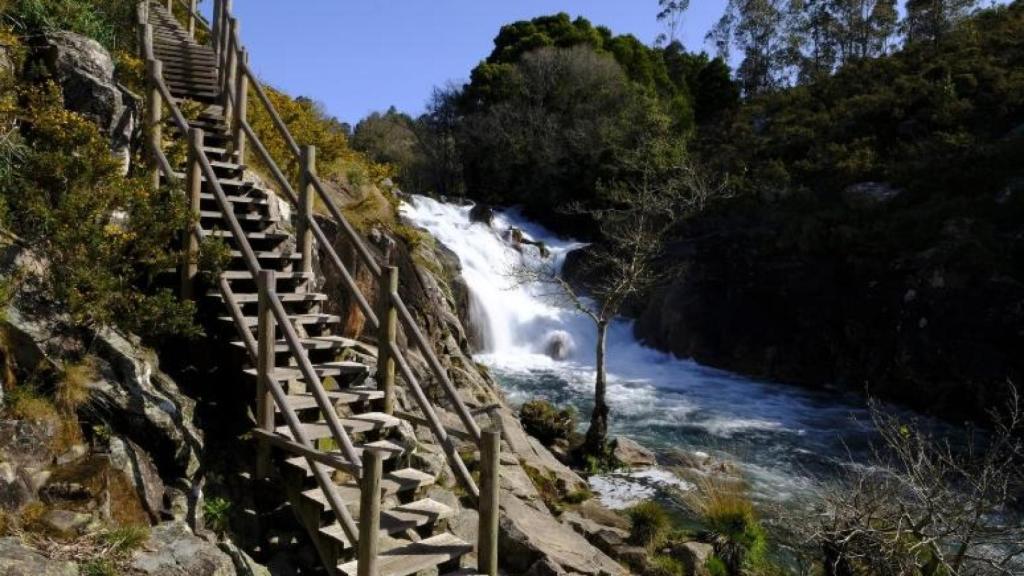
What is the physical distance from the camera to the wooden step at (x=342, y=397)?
6.70 meters

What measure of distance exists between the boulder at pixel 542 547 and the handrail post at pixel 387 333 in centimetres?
196

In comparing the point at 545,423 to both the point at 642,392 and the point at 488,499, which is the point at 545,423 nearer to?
the point at 642,392

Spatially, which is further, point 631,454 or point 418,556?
point 631,454

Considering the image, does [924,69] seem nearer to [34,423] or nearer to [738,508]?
[738,508]

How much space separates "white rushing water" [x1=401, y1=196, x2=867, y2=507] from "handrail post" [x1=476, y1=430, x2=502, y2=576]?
5983mm

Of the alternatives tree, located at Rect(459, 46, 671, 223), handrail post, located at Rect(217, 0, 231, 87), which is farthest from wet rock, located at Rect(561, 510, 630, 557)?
tree, located at Rect(459, 46, 671, 223)

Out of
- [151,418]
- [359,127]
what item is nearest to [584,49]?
[359,127]

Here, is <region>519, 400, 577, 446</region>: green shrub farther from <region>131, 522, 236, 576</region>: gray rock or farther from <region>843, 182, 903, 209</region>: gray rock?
<region>843, 182, 903, 209</region>: gray rock

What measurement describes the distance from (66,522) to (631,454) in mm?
10584

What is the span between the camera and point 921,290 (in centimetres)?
1956

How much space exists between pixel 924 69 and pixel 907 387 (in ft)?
75.6

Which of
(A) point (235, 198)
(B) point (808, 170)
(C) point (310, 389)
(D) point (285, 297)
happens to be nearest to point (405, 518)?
(C) point (310, 389)

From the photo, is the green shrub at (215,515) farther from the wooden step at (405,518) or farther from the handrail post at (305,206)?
the handrail post at (305,206)

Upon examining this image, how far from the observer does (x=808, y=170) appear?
29.5 meters
